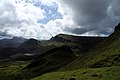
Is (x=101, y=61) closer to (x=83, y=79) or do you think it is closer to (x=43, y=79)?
(x=43, y=79)

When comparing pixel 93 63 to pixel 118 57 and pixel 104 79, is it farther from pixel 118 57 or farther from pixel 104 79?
pixel 104 79

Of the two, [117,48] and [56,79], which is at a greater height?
[117,48]

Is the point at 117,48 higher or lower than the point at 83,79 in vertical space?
higher

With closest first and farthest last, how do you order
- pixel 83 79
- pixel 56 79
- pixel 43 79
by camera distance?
1. pixel 83 79
2. pixel 56 79
3. pixel 43 79

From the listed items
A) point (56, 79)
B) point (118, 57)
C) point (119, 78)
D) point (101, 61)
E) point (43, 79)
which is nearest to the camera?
point (119, 78)

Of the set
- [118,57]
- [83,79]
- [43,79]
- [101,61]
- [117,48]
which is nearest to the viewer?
[83,79]

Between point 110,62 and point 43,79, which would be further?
point 110,62

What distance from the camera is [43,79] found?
363 feet

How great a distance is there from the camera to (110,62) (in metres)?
161

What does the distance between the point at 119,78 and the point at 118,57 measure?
105 m

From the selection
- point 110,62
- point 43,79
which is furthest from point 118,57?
point 43,79

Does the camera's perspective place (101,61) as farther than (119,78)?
Yes

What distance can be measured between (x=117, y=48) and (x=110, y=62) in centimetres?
3613

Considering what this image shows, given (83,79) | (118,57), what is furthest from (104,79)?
(118,57)
